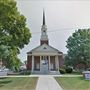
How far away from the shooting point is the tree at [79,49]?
168 ft

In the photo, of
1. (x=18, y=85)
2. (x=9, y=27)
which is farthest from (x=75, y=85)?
(x=9, y=27)

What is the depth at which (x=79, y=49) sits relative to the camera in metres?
52.8

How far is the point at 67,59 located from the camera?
5381cm

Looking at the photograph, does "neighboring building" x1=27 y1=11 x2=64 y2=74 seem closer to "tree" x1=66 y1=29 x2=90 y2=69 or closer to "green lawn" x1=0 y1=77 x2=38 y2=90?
"tree" x1=66 y1=29 x2=90 y2=69

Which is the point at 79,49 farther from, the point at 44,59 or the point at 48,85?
the point at 48,85

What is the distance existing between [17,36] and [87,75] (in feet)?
30.6

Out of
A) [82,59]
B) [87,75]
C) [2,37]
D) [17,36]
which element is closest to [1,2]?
[2,37]

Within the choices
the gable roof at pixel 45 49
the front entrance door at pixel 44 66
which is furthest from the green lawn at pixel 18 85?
the gable roof at pixel 45 49

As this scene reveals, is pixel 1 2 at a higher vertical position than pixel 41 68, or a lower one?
higher

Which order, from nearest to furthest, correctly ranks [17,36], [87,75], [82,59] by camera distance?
1. [17,36]
2. [87,75]
3. [82,59]

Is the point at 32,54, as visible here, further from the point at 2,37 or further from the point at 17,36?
the point at 2,37

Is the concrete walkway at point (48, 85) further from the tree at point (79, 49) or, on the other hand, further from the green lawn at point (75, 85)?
the tree at point (79, 49)

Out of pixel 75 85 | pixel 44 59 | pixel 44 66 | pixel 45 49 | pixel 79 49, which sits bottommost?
pixel 75 85

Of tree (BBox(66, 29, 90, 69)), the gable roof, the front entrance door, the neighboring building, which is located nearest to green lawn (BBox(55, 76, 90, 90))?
tree (BBox(66, 29, 90, 69))
